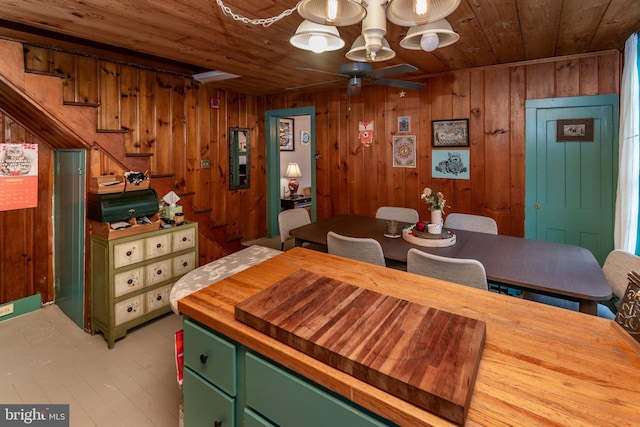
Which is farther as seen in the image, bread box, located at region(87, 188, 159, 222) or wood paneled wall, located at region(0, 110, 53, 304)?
wood paneled wall, located at region(0, 110, 53, 304)

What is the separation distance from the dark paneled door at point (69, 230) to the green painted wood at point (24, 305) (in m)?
0.14

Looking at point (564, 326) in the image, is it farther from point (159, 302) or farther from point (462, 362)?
point (159, 302)

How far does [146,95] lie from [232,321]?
3.38 meters

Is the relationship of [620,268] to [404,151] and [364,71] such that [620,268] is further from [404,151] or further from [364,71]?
[404,151]

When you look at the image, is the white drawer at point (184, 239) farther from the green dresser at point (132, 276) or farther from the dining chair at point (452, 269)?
the dining chair at point (452, 269)

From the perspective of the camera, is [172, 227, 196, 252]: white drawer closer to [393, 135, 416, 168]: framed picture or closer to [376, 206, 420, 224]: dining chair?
[376, 206, 420, 224]: dining chair

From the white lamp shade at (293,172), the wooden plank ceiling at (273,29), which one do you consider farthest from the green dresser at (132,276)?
the white lamp shade at (293,172)

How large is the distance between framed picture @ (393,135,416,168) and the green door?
1.15 metres

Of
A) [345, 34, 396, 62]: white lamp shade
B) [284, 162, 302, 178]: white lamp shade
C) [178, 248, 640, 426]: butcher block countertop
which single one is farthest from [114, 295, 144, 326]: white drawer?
[284, 162, 302, 178]: white lamp shade

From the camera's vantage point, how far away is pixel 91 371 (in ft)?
7.66

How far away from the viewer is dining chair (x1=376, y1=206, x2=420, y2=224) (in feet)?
11.2

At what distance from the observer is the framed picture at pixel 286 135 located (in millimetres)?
6562

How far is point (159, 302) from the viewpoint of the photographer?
2955 mm

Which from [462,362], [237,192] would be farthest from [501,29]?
[237,192]
